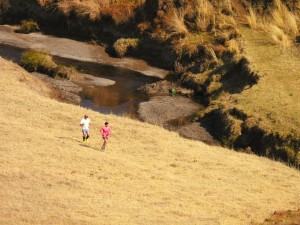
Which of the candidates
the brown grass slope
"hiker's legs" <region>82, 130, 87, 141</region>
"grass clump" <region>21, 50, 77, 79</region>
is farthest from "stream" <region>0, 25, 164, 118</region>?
"hiker's legs" <region>82, 130, 87, 141</region>

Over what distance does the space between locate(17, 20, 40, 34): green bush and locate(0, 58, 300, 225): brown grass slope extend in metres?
30.7

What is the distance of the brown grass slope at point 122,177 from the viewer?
28.4 meters

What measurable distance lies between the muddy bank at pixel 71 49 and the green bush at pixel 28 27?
77cm

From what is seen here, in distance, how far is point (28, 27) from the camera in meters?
73.6

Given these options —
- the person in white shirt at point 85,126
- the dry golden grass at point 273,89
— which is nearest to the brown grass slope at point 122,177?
the person in white shirt at point 85,126

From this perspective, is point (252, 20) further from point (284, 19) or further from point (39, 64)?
point (39, 64)

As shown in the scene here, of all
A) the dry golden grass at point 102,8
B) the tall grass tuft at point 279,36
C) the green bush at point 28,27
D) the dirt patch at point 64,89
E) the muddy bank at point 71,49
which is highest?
the tall grass tuft at point 279,36

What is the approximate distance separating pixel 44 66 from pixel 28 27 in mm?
16369

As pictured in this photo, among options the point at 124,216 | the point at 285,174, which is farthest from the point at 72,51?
the point at 124,216

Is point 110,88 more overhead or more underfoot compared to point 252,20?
more underfoot

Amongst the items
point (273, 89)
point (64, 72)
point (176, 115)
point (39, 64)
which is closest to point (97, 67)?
point (64, 72)

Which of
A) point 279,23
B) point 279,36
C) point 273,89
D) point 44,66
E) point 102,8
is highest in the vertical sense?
point 279,23

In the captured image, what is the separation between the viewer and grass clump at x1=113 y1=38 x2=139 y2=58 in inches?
2689

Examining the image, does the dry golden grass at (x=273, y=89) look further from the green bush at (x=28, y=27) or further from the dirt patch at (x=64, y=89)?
the green bush at (x=28, y=27)
